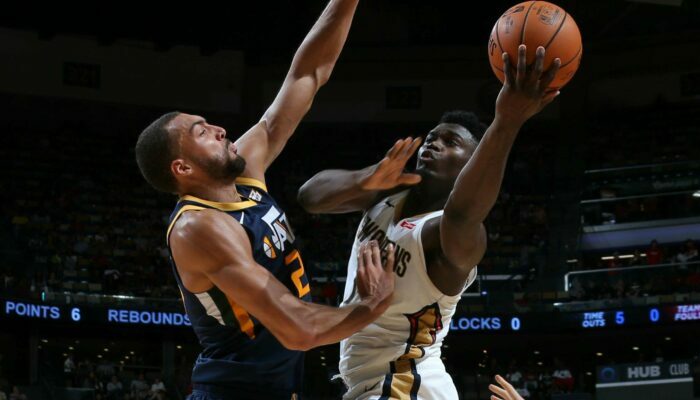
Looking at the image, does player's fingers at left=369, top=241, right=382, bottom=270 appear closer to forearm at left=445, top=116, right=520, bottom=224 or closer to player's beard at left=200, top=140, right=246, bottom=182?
forearm at left=445, top=116, right=520, bottom=224

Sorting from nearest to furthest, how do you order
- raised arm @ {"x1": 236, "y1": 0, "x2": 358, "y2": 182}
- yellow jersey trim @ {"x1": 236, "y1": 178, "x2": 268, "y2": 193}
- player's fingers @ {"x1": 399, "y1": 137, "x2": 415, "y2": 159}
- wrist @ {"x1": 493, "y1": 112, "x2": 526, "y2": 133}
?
wrist @ {"x1": 493, "y1": 112, "x2": 526, "y2": 133}
player's fingers @ {"x1": 399, "y1": 137, "x2": 415, "y2": 159}
yellow jersey trim @ {"x1": 236, "y1": 178, "x2": 268, "y2": 193}
raised arm @ {"x1": 236, "y1": 0, "x2": 358, "y2": 182}

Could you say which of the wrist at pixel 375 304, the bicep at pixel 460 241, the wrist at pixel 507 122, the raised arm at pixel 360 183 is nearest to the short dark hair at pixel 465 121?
the raised arm at pixel 360 183

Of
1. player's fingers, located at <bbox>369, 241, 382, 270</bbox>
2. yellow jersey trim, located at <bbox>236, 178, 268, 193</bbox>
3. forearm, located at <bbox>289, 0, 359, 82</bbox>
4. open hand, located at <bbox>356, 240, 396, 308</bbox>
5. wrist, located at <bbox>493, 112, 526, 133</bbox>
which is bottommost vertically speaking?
open hand, located at <bbox>356, 240, 396, 308</bbox>

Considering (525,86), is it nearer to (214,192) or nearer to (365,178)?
(365,178)

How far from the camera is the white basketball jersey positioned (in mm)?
4078

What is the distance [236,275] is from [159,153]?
0.70 metres

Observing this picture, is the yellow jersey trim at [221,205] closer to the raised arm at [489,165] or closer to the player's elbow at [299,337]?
the player's elbow at [299,337]

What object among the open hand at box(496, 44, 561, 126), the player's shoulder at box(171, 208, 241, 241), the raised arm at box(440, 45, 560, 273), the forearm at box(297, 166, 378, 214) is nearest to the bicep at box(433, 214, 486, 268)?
the raised arm at box(440, 45, 560, 273)

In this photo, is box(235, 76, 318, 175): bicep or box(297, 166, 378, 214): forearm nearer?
box(297, 166, 378, 214): forearm

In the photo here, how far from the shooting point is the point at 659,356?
18422 millimetres

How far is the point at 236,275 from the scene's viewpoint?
3.42 metres

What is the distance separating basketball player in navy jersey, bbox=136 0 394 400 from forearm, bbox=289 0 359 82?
0.84 meters

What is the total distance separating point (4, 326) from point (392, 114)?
419 inches

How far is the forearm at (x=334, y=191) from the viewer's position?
13.9 ft
